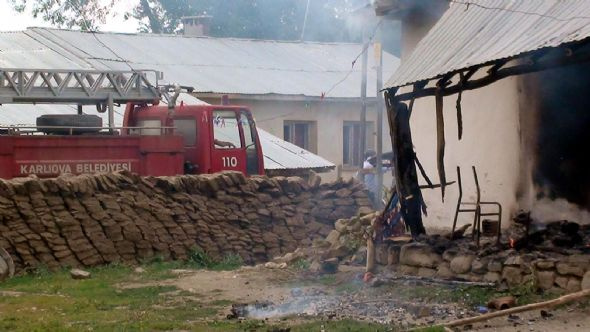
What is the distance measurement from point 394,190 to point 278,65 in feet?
58.1

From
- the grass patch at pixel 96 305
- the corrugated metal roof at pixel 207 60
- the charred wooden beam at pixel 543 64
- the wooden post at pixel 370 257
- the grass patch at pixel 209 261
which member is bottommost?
→ the grass patch at pixel 209 261

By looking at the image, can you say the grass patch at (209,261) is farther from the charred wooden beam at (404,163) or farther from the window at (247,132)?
the charred wooden beam at (404,163)

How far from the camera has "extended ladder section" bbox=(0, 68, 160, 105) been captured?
49.4 ft

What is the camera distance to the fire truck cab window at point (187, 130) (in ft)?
54.1

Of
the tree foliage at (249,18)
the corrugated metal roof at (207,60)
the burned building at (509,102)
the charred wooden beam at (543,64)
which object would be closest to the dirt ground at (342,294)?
the burned building at (509,102)

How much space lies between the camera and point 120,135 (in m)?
15.4

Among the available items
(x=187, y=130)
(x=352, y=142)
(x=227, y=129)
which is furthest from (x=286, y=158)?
(x=352, y=142)

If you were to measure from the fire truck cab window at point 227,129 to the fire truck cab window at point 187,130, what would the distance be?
0.37 m

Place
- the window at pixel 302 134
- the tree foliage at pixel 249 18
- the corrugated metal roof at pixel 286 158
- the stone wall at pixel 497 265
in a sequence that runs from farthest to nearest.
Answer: the tree foliage at pixel 249 18 → the window at pixel 302 134 → the corrugated metal roof at pixel 286 158 → the stone wall at pixel 497 265

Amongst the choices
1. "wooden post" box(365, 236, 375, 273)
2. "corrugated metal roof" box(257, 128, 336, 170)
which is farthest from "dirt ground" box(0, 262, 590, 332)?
"corrugated metal roof" box(257, 128, 336, 170)

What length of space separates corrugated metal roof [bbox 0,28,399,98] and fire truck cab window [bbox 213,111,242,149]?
27.4 ft

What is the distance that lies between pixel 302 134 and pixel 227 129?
11.6 meters

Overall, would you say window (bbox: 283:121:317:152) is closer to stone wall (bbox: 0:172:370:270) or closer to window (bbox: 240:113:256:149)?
stone wall (bbox: 0:172:370:270)

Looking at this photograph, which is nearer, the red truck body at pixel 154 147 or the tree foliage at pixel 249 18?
the red truck body at pixel 154 147
